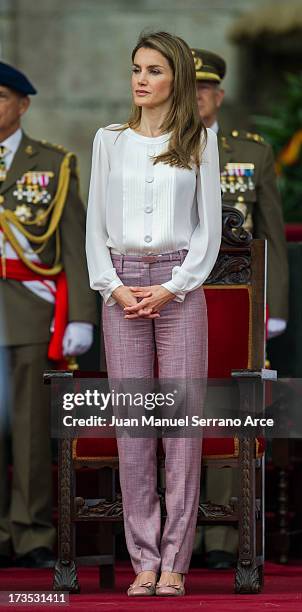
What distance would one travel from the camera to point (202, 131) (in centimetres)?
611

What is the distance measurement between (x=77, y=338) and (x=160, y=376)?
4.55ft

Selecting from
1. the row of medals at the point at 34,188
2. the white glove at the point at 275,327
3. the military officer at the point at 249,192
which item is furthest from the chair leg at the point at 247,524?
the row of medals at the point at 34,188

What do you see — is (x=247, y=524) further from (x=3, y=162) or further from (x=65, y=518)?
(x=3, y=162)

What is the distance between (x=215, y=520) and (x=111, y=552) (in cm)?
37

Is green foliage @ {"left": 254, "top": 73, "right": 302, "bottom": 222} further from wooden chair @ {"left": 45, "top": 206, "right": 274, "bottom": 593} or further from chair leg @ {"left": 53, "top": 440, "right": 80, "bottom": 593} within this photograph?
chair leg @ {"left": 53, "top": 440, "right": 80, "bottom": 593}

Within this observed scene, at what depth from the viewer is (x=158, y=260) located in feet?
19.7

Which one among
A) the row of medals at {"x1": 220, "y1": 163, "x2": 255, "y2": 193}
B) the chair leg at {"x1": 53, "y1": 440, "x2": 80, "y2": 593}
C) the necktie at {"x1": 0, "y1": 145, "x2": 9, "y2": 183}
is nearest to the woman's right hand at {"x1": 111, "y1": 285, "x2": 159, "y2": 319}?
the chair leg at {"x1": 53, "y1": 440, "x2": 80, "y2": 593}

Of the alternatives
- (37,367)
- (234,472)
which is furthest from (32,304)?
(234,472)

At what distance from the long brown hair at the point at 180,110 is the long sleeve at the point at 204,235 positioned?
1.8 inches

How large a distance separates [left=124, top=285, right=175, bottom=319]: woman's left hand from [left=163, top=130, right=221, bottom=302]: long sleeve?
2 centimetres

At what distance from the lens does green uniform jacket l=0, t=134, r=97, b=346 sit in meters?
7.46

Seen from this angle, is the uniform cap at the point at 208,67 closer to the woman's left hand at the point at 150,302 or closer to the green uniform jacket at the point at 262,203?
the green uniform jacket at the point at 262,203

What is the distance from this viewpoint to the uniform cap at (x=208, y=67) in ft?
24.4

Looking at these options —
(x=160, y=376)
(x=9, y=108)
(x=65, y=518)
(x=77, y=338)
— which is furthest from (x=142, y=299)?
(x=9, y=108)
